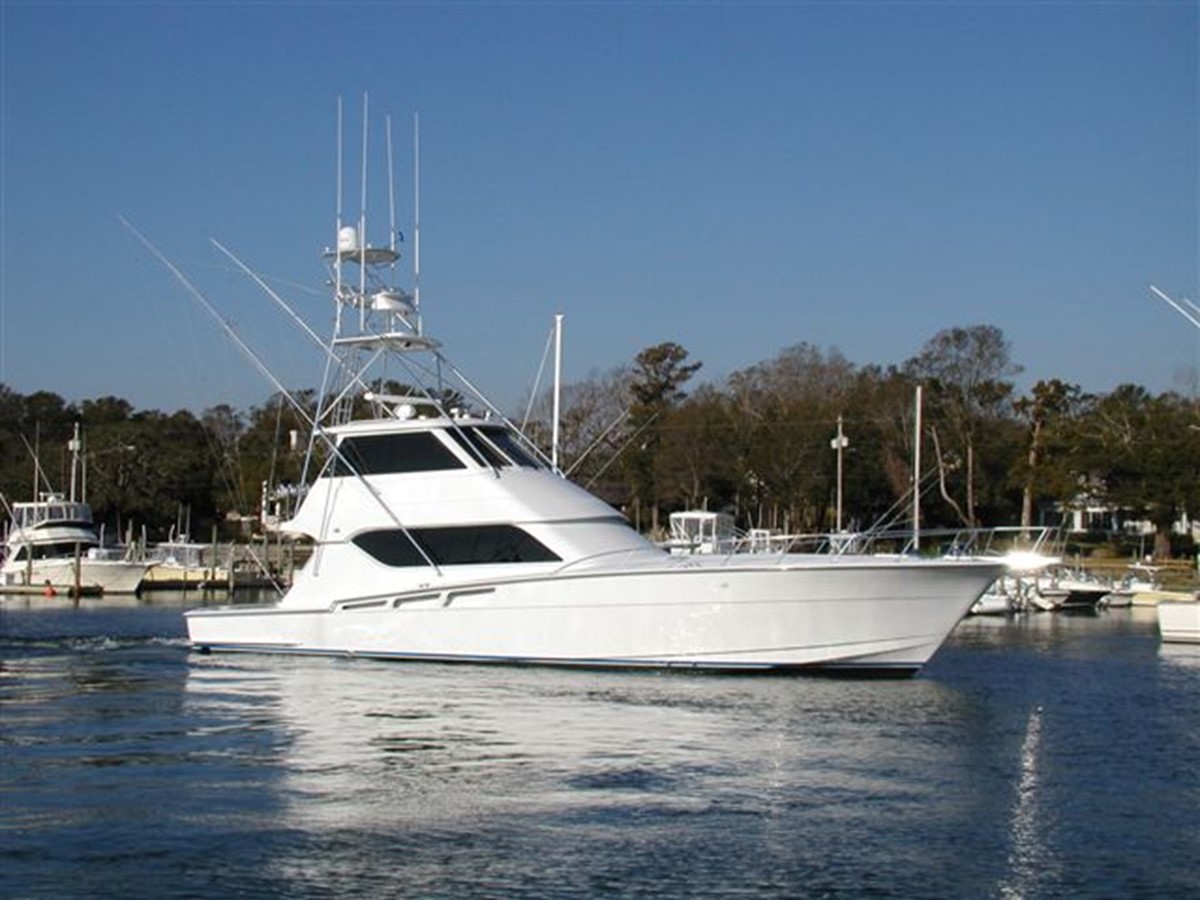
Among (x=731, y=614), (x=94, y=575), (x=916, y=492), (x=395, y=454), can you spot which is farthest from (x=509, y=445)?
(x=94, y=575)

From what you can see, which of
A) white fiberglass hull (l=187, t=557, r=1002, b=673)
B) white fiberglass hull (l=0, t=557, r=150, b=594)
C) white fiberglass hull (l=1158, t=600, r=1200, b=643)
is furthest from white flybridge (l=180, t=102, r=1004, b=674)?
white fiberglass hull (l=0, t=557, r=150, b=594)

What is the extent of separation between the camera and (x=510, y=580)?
29.5 metres

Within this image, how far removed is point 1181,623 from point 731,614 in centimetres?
1862

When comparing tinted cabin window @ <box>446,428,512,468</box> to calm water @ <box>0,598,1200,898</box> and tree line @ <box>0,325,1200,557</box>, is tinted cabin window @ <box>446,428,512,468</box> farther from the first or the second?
tree line @ <box>0,325,1200,557</box>

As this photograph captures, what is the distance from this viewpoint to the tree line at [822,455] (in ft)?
247

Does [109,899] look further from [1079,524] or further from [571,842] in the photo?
[1079,524]

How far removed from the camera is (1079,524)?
9388 cm

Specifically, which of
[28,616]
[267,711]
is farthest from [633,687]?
[28,616]

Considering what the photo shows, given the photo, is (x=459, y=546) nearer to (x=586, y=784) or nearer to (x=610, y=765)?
(x=610, y=765)

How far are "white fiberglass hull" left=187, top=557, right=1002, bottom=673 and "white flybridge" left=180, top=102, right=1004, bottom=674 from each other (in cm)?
3

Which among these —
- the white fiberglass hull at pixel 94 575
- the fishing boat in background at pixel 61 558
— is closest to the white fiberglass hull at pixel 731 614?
the fishing boat in background at pixel 61 558

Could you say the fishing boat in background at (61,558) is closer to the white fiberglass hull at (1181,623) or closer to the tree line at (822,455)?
the tree line at (822,455)

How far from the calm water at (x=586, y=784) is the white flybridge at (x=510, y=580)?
27.7 inches

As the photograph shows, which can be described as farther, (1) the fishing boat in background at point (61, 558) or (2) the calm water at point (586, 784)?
(1) the fishing boat in background at point (61, 558)
